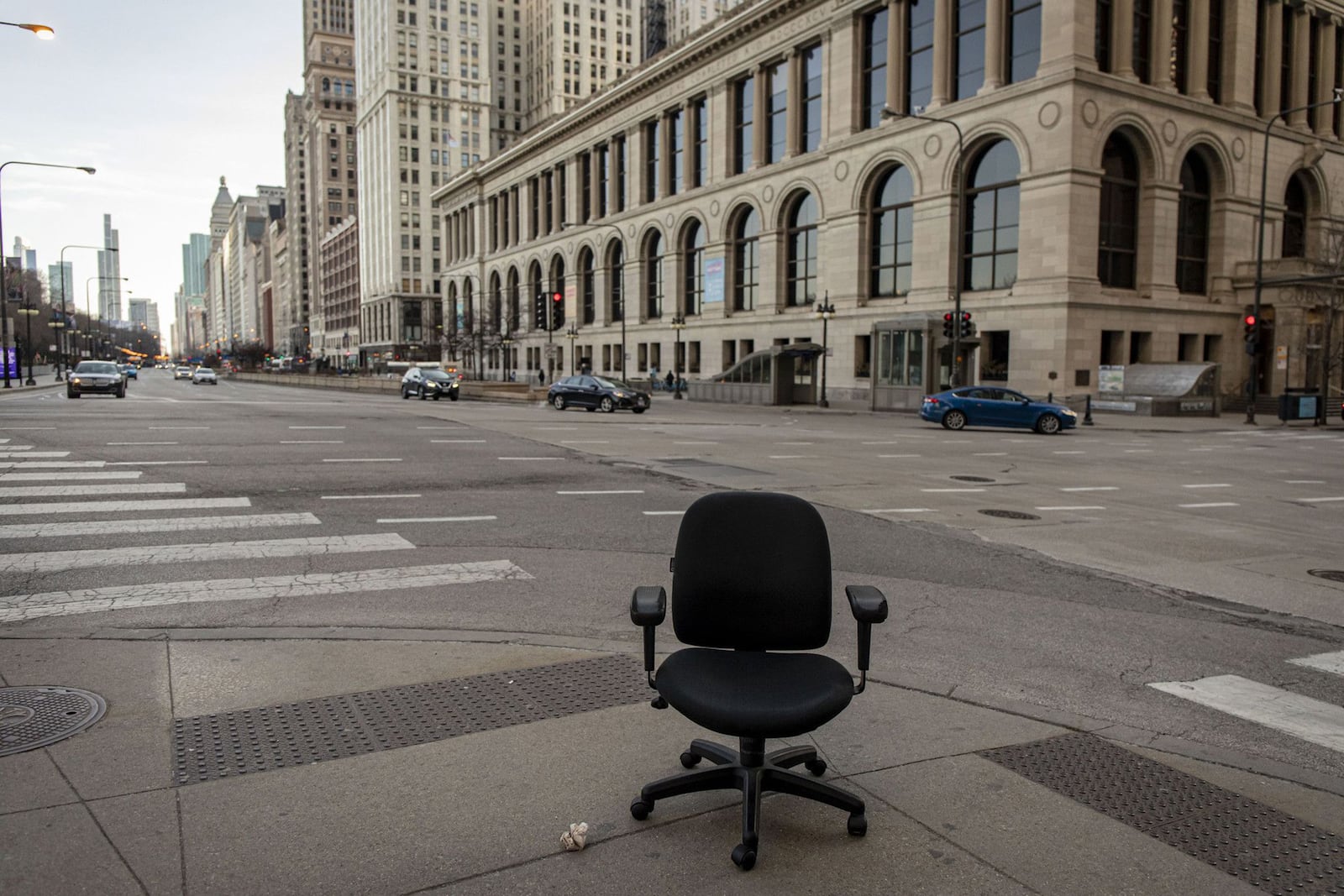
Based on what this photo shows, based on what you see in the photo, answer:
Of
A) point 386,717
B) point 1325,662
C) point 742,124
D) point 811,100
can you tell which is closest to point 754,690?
point 386,717

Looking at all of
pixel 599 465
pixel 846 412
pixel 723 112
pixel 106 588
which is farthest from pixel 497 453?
pixel 723 112

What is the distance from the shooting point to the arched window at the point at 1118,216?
4084 centimetres

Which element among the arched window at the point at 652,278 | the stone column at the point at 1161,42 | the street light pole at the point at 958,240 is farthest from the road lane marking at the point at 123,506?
the arched window at the point at 652,278

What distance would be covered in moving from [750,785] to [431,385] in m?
43.5

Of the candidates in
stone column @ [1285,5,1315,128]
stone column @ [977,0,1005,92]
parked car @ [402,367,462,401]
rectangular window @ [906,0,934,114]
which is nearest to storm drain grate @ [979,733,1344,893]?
stone column @ [977,0,1005,92]

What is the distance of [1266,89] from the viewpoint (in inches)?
1844

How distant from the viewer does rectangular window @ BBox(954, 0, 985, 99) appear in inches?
1655

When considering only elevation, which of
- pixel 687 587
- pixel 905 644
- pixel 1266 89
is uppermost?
pixel 1266 89

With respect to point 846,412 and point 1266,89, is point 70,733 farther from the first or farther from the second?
point 1266,89

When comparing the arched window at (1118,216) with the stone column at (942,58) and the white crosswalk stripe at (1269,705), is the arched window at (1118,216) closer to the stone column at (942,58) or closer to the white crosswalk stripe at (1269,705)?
the stone column at (942,58)

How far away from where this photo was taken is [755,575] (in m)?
3.84

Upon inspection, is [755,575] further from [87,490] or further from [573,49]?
[573,49]

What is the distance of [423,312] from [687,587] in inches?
5487

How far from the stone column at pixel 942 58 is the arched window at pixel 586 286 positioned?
4051 cm
